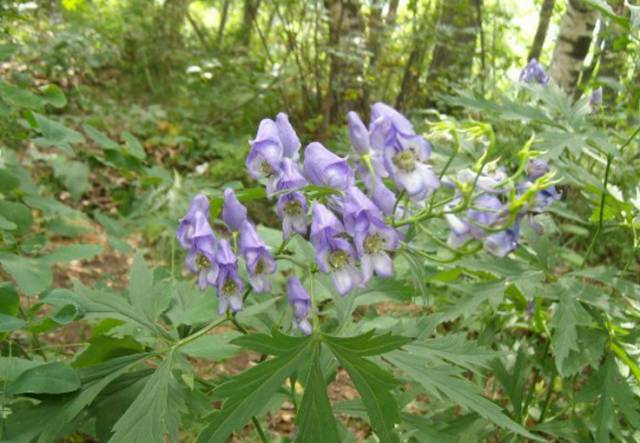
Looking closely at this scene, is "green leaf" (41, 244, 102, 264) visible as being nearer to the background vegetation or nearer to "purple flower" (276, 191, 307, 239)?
the background vegetation

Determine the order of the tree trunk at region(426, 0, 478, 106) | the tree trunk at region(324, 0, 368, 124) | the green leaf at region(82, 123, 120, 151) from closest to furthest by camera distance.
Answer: the green leaf at region(82, 123, 120, 151) < the tree trunk at region(324, 0, 368, 124) < the tree trunk at region(426, 0, 478, 106)

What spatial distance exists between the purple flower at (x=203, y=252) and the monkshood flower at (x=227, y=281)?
0.02 metres

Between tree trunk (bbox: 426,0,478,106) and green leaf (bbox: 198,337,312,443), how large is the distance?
5.10 meters

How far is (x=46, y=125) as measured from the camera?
2.08 m

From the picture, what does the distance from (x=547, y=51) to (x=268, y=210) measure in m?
6.01

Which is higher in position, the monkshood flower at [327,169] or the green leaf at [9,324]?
the monkshood flower at [327,169]

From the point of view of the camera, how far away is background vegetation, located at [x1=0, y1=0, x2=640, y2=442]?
1.61 meters

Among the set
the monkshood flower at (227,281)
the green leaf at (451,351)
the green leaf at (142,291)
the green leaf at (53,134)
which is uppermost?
the green leaf at (53,134)

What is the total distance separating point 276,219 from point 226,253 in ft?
12.4

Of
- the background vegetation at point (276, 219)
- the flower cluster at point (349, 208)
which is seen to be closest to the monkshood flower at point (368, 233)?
the flower cluster at point (349, 208)

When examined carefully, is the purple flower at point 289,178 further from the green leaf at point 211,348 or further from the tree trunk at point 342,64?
the tree trunk at point 342,64

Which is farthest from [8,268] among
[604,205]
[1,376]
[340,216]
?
[604,205]

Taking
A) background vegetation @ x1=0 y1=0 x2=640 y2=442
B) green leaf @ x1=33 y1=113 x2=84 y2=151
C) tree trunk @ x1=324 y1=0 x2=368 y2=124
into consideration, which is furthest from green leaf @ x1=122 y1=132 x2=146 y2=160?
tree trunk @ x1=324 y1=0 x2=368 y2=124

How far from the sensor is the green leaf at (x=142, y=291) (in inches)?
65.2
